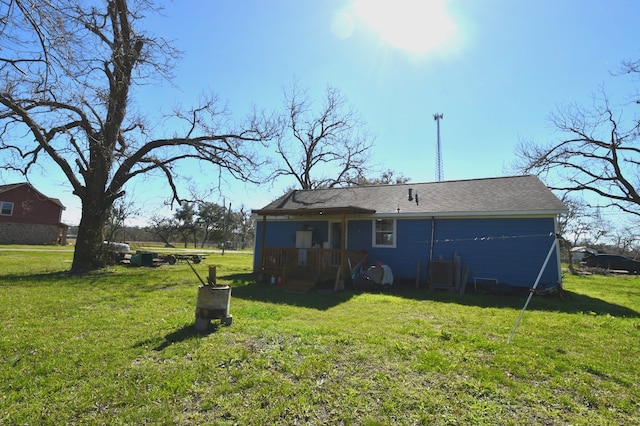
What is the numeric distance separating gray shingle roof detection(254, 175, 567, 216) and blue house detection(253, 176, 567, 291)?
29 mm

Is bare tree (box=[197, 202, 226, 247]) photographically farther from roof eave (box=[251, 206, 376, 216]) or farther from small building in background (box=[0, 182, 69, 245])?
roof eave (box=[251, 206, 376, 216])

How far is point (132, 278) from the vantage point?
462 inches

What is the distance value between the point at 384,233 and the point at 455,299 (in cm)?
395

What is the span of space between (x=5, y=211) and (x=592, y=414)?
41.8 meters

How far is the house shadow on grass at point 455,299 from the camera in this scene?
26.2 ft

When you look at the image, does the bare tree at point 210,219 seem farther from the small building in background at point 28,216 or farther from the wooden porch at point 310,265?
the wooden porch at point 310,265

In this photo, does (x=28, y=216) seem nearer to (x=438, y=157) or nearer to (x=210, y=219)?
(x=210, y=219)

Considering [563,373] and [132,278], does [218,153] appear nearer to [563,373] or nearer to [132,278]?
[132,278]

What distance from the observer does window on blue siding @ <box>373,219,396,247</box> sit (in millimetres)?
12149

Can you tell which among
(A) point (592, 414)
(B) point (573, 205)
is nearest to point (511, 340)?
(A) point (592, 414)

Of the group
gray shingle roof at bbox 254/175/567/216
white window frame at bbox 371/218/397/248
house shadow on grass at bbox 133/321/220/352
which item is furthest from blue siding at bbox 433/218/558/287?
house shadow on grass at bbox 133/321/220/352

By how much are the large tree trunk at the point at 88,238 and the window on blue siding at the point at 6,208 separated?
84.0ft

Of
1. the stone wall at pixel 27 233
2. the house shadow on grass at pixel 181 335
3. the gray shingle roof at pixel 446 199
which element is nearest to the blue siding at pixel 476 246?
the gray shingle roof at pixel 446 199

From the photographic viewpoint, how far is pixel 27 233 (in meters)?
31.4
